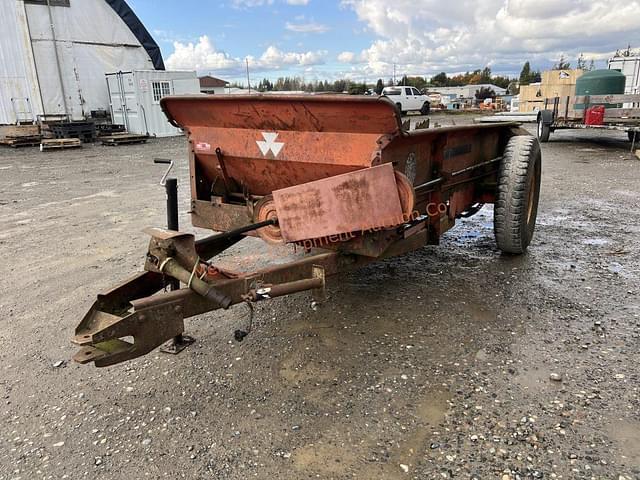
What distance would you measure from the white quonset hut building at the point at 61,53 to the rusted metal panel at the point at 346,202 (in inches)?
767

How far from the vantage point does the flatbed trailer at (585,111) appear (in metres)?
12.7

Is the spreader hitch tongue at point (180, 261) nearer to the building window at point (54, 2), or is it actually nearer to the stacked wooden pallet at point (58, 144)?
the stacked wooden pallet at point (58, 144)

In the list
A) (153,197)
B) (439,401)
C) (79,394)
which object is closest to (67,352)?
(79,394)

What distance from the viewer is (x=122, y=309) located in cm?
263

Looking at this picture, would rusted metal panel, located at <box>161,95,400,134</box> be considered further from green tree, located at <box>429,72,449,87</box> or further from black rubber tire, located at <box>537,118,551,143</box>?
green tree, located at <box>429,72,449,87</box>

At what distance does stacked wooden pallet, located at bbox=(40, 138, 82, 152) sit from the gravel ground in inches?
505

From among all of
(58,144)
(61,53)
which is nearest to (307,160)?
(58,144)

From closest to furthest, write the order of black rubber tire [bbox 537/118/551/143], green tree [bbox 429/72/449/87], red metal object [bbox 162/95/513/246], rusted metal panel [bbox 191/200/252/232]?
red metal object [bbox 162/95/513/246] < rusted metal panel [bbox 191/200/252/232] < black rubber tire [bbox 537/118/551/143] < green tree [bbox 429/72/449/87]

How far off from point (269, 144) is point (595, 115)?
1289cm

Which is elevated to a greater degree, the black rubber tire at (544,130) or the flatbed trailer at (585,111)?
the flatbed trailer at (585,111)

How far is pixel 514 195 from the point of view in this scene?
460 cm

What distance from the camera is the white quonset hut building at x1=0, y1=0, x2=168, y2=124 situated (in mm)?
18656

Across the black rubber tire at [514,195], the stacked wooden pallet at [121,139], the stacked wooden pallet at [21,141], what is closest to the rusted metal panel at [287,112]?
the black rubber tire at [514,195]

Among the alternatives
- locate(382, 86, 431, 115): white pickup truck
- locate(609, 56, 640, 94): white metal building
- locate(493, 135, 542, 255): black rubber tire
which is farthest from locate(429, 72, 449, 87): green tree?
locate(493, 135, 542, 255): black rubber tire
